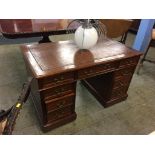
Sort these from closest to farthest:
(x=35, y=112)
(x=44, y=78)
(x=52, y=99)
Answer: (x=44, y=78) → (x=52, y=99) → (x=35, y=112)

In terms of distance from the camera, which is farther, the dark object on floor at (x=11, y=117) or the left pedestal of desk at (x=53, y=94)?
the left pedestal of desk at (x=53, y=94)

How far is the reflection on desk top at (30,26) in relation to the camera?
184 centimetres

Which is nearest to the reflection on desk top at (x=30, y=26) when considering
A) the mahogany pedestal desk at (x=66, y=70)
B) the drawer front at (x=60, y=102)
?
the mahogany pedestal desk at (x=66, y=70)

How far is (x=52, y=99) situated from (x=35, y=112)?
1.59 feet

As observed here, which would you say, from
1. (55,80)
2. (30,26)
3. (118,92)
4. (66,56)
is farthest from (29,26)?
(118,92)

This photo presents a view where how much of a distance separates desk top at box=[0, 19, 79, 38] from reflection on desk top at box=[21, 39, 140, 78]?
1.34 ft

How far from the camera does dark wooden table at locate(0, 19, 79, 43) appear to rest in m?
1.80

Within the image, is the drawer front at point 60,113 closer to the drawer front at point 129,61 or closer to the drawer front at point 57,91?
the drawer front at point 57,91

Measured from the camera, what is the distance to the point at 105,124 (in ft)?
5.49

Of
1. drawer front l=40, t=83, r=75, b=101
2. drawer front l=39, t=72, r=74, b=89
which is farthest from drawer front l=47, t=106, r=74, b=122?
drawer front l=39, t=72, r=74, b=89

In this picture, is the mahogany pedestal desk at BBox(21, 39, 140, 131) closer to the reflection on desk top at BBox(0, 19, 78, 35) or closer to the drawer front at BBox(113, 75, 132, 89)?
the drawer front at BBox(113, 75, 132, 89)

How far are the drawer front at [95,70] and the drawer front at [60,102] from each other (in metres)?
0.22
